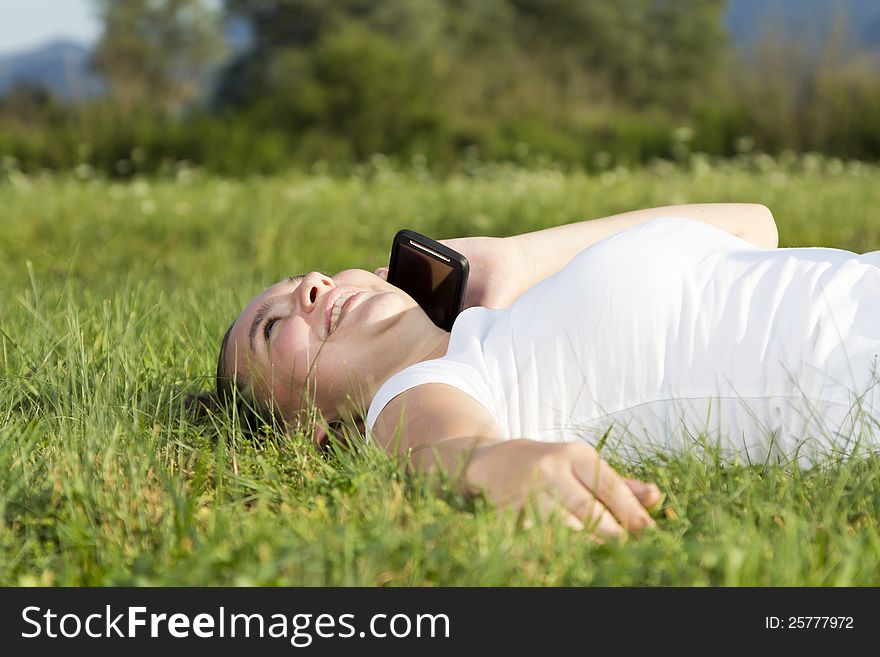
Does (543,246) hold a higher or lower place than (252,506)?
higher

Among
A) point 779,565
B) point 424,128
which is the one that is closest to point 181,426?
point 779,565

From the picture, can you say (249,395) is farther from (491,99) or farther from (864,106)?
(491,99)

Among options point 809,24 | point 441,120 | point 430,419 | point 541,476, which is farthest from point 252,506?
point 809,24

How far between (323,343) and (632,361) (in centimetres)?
71

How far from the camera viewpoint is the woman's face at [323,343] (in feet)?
7.61

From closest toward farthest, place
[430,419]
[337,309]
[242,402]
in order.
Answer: [430,419] < [337,309] < [242,402]

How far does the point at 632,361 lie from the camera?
207cm

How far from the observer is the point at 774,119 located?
14633mm

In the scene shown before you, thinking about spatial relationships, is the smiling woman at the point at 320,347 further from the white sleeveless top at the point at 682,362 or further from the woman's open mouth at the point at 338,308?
the white sleeveless top at the point at 682,362

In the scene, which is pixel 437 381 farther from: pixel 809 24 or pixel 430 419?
pixel 809 24

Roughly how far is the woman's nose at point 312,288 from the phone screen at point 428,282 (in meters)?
0.29

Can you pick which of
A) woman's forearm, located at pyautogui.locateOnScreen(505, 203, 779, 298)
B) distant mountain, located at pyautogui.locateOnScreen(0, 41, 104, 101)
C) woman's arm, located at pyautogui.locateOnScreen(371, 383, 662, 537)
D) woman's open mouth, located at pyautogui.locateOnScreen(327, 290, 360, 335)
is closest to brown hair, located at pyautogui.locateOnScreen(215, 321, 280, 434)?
woman's open mouth, located at pyautogui.locateOnScreen(327, 290, 360, 335)

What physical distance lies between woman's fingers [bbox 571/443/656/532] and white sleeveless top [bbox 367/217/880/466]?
0.42 meters

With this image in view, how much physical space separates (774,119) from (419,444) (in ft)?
46.4
